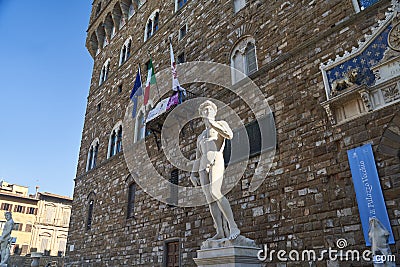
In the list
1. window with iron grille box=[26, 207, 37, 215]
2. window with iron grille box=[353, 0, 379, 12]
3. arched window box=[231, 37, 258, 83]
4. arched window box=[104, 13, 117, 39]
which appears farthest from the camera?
window with iron grille box=[26, 207, 37, 215]

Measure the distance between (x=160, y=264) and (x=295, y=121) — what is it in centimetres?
532

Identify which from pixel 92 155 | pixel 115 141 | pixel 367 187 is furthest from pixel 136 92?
pixel 367 187

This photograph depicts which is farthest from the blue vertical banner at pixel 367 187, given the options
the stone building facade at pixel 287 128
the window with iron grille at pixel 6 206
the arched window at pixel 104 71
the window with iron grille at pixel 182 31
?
the window with iron grille at pixel 6 206

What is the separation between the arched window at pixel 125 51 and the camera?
15.1 metres

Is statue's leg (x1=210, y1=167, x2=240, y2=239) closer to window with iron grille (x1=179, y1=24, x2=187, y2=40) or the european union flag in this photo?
the european union flag

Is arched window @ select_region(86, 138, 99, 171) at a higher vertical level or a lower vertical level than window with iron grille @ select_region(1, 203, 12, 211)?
lower

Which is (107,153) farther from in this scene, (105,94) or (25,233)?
(25,233)

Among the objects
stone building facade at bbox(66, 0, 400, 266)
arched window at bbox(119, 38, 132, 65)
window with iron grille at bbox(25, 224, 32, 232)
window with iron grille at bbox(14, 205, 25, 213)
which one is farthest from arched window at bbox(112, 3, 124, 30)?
window with iron grille at bbox(25, 224, 32, 232)

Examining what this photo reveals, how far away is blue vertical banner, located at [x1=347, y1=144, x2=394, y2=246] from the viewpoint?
4.73 meters

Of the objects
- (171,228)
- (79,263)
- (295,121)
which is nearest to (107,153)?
(79,263)

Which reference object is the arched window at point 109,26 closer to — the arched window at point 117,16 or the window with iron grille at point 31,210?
the arched window at point 117,16

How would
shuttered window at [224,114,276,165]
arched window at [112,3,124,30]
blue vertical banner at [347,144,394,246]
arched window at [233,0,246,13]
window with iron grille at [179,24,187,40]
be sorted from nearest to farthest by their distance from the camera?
blue vertical banner at [347,144,394,246]
shuttered window at [224,114,276,165]
arched window at [233,0,246,13]
window with iron grille at [179,24,187,40]
arched window at [112,3,124,30]

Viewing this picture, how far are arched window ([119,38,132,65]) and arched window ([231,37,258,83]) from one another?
7675mm

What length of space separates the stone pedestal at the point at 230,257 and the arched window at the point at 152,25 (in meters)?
11.1
